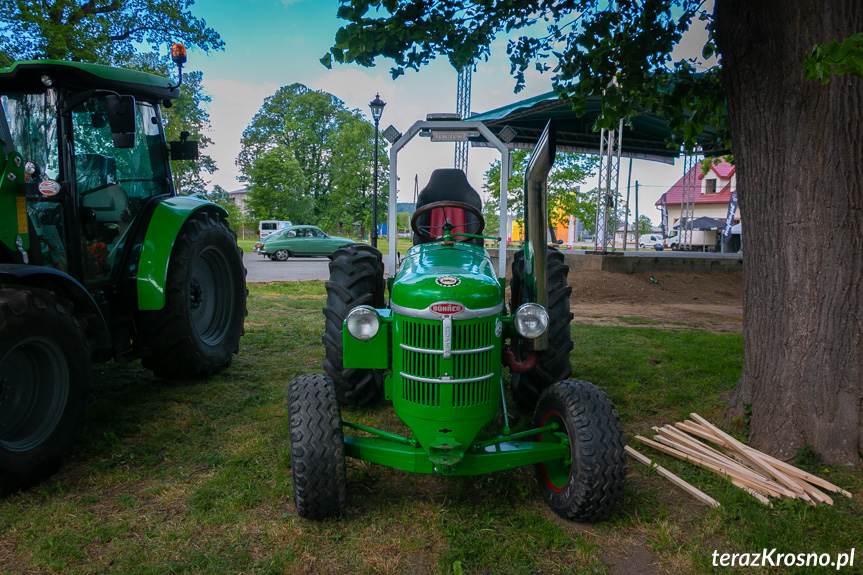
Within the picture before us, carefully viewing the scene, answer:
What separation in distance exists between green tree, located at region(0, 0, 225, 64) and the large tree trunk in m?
11.9

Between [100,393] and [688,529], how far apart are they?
419cm

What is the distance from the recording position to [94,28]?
1309 cm

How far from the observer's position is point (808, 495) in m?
2.93

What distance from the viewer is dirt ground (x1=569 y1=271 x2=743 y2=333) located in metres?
8.55

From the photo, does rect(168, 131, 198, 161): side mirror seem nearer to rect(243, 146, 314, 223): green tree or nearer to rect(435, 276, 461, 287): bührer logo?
rect(435, 276, 461, 287): bührer logo

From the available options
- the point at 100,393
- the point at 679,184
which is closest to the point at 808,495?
the point at 100,393

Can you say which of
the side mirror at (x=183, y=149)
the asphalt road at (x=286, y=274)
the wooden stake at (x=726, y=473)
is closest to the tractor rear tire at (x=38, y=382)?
the side mirror at (x=183, y=149)

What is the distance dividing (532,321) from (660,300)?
8.94 m

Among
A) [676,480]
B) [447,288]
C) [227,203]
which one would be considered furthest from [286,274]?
[227,203]

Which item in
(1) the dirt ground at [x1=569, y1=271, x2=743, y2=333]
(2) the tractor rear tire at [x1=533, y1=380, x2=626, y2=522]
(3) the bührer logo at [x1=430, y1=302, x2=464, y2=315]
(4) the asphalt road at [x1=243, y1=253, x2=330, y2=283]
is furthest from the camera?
(4) the asphalt road at [x1=243, y1=253, x2=330, y2=283]

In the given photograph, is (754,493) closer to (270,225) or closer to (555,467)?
(555,467)

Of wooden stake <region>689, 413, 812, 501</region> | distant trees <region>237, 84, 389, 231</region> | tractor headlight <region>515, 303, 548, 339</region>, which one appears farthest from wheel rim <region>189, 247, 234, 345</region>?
distant trees <region>237, 84, 389, 231</region>

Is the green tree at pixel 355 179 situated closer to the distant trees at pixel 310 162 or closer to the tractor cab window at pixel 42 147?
the distant trees at pixel 310 162

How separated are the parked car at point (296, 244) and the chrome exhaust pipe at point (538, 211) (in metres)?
20.4
